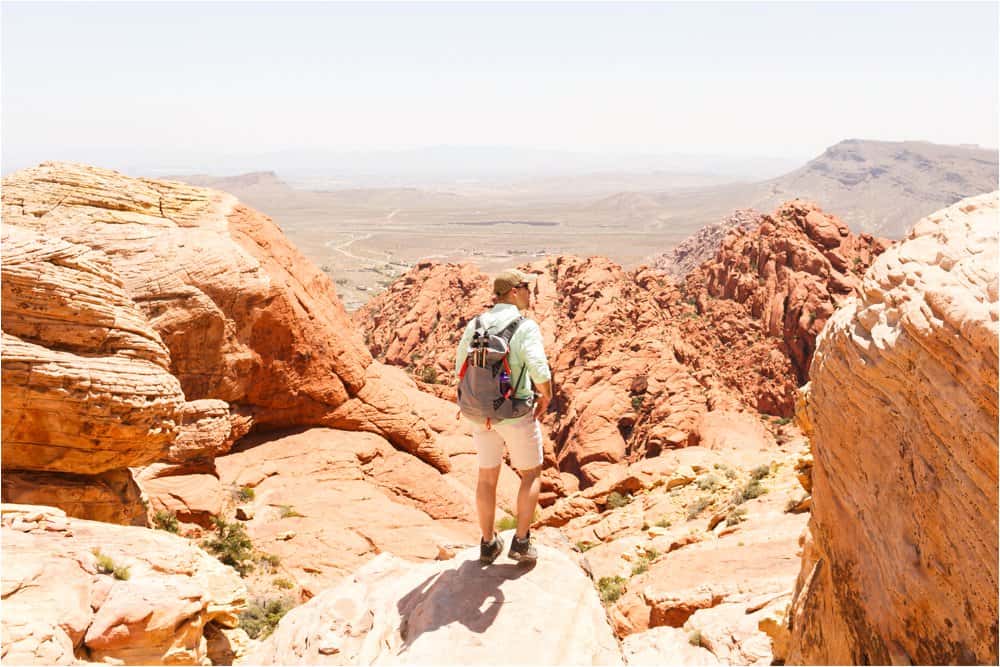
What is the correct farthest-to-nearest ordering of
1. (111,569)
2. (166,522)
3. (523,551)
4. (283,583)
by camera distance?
(166,522) → (283,583) → (111,569) → (523,551)

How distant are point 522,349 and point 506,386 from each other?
0.33 meters

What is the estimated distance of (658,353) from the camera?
3103cm

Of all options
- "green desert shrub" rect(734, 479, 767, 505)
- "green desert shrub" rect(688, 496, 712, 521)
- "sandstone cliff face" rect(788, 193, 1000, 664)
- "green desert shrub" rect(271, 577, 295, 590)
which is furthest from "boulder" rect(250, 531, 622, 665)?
"green desert shrub" rect(688, 496, 712, 521)

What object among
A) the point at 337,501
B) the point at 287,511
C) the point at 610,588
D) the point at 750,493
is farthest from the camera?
the point at 750,493

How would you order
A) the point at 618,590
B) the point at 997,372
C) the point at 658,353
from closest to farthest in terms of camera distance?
the point at 997,372, the point at 618,590, the point at 658,353

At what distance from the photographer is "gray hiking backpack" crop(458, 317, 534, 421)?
213 inches

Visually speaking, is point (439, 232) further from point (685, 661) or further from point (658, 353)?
point (685, 661)

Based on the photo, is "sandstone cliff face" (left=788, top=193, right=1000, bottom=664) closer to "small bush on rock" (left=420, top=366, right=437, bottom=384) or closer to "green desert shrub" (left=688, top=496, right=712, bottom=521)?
"green desert shrub" (left=688, top=496, right=712, bottom=521)

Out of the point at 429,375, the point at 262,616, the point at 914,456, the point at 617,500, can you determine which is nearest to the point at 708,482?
the point at 617,500

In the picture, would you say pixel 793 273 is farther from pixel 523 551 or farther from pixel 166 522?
pixel 523 551

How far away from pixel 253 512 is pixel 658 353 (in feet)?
70.1

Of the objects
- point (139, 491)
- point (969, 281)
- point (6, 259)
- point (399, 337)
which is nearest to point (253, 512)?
point (139, 491)

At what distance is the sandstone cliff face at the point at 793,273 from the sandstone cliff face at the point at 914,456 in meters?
30.6

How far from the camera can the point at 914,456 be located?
13.8ft
